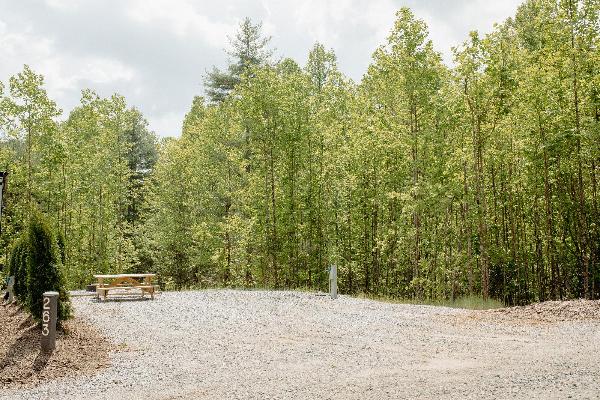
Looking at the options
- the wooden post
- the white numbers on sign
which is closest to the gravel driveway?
the wooden post

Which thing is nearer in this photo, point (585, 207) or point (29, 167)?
point (585, 207)

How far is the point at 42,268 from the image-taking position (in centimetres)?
1016

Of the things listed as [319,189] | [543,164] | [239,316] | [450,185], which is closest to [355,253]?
[319,189]

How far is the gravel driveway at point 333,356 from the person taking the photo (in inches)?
251

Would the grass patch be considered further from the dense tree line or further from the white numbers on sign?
the white numbers on sign

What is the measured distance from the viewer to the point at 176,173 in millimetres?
29281

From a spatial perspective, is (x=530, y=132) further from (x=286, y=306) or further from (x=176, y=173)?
(x=176, y=173)

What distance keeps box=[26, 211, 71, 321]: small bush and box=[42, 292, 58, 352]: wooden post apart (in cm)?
104

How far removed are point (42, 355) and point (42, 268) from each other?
2054 millimetres

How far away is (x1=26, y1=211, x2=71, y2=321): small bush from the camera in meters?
10.1

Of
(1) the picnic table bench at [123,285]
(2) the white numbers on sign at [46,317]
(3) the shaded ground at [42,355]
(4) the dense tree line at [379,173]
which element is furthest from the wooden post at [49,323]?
(4) the dense tree line at [379,173]

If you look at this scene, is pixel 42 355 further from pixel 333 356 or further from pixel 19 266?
pixel 19 266

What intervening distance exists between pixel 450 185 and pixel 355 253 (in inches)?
266

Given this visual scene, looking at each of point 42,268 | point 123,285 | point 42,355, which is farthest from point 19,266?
point 42,355
